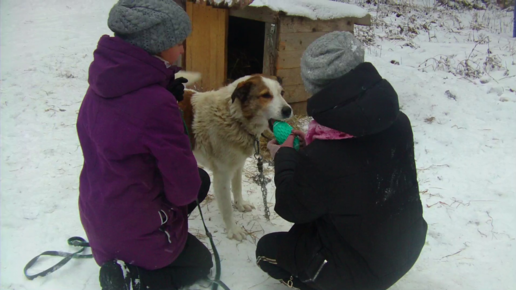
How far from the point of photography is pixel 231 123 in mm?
2998

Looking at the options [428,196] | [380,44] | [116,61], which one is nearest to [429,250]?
[428,196]

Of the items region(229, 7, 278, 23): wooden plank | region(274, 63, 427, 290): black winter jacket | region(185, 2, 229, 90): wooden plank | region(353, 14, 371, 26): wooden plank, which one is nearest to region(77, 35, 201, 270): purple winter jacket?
region(274, 63, 427, 290): black winter jacket

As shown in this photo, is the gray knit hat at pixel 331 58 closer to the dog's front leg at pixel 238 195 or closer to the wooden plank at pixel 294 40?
the dog's front leg at pixel 238 195

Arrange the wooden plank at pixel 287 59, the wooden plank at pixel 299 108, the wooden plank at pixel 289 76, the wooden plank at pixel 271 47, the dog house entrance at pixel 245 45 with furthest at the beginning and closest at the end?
the dog house entrance at pixel 245 45
the wooden plank at pixel 299 108
the wooden plank at pixel 289 76
the wooden plank at pixel 287 59
the wooden plank at pixel 271 47

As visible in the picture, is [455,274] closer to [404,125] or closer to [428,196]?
[428,196]

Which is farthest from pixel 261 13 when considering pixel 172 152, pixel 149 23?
pixel 172 152

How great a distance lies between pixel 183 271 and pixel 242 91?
4.50 ft

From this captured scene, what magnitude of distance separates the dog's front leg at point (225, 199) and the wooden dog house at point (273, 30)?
6.28ft

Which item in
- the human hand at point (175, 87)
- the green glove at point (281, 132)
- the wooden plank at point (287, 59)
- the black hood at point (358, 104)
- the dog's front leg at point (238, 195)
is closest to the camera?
the black hood at point (358, 104)

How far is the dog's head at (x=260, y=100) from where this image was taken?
9.53 ft

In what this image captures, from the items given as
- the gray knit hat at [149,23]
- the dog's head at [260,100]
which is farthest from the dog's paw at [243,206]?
the gray knit hat at [149,23]

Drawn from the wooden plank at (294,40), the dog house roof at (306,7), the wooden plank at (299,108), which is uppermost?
the dog house roof at (306,7)

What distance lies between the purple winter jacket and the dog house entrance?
4.32m

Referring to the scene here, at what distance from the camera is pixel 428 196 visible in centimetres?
369
